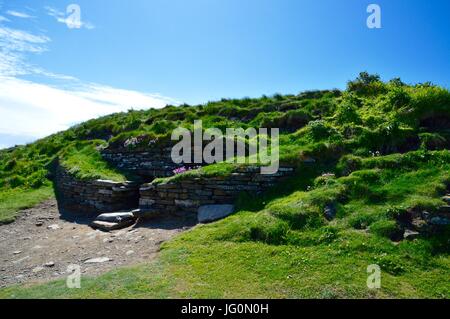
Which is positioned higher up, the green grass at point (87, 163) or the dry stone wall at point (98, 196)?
the green grass at point (87, 163)

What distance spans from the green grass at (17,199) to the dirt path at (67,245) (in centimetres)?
69

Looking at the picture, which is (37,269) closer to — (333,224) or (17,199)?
(333,224)

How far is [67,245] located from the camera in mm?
11039

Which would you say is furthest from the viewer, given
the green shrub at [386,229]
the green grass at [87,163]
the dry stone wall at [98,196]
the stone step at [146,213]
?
the green grass at [87,163]

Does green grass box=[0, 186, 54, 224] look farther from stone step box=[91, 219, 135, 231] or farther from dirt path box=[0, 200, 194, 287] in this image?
stone step box=[91, 219, 135, 231]

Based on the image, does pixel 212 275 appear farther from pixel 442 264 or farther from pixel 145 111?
pixel 145 111

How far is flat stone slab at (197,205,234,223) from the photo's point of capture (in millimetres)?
10516

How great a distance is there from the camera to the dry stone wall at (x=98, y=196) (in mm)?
14008

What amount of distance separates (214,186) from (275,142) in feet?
10.2

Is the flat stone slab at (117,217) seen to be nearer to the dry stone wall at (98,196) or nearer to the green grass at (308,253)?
the dry stone wall at (98,196)

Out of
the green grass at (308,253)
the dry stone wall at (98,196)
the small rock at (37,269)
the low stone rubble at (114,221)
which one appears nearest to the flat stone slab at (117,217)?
the low stone rubble at (114,221)

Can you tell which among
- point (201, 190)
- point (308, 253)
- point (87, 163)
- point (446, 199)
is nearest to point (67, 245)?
point (201, 190)

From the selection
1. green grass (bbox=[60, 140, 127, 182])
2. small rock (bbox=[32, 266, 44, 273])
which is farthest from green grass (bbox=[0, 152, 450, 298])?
green grass (bbox=[60, 140, 127, 182])
